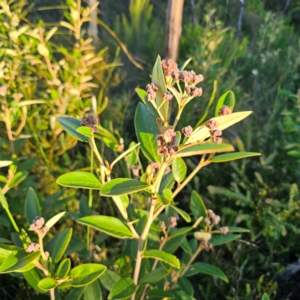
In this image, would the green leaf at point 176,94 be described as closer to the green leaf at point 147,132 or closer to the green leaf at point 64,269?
the green leaf at point 147,132

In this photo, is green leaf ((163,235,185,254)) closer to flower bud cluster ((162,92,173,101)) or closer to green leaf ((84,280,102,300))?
green leaf ((84,280,102,300))

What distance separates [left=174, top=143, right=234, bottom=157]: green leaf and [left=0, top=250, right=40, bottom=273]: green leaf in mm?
296

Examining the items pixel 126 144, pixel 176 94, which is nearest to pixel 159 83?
pixel 176 94

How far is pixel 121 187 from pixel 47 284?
24 cm

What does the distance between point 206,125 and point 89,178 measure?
20 cm

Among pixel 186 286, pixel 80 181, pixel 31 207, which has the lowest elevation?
pixel 186 286

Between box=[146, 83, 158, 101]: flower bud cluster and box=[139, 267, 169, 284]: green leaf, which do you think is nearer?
box=[146, 83, 158, 101]: flower bud cluster

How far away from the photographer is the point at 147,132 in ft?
2.14

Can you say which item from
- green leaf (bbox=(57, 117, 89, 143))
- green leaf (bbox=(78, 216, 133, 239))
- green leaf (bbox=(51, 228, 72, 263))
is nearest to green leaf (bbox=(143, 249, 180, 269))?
green leaf (bbox=(78, 216, 133, 239))

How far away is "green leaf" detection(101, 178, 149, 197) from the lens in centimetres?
57

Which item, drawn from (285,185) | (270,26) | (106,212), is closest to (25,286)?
(106,212)

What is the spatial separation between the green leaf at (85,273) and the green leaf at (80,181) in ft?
0.59

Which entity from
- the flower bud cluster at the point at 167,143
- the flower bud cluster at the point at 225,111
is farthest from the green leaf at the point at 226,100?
the flower bud cluster at the point at 167,143

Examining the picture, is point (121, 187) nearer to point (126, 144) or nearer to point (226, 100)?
point (226, 100)
